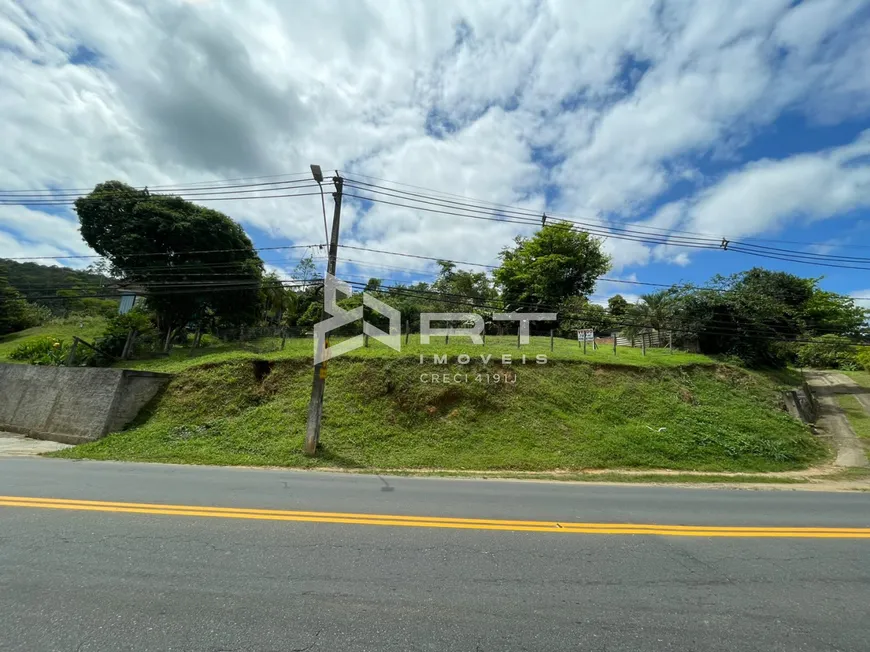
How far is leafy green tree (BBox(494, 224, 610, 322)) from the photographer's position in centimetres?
3597

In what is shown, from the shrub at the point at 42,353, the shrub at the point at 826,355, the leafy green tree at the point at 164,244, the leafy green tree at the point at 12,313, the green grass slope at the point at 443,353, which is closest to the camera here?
the green grass slope at the point at 443,353

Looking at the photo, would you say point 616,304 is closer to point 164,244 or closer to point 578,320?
point 578,320

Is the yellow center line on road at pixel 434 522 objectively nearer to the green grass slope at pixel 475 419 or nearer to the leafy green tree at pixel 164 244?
the green grass slope at pixel 475 419

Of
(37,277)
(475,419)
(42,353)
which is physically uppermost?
(37,277)

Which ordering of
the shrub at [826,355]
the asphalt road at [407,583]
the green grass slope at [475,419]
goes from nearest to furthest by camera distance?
1. the asphalt road at [407,583]
2. the green grass slope at [475,419]
3. the shrub at [826,355]

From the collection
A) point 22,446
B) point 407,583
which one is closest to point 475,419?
point 407,583

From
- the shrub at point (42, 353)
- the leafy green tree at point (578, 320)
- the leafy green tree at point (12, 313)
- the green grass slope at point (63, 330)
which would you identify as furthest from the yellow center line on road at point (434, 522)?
the leafy green tree at point (12, 313)

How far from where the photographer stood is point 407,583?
10.6 feet

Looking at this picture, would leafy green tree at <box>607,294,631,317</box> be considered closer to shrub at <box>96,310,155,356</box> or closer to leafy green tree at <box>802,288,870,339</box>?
leafy green tree at <box>802,288,870,339</box>

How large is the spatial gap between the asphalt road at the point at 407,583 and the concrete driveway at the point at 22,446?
7048 millimetres

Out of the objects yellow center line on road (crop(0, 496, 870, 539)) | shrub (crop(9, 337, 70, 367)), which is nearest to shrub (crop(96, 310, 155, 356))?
shrub (crop(9, 337, 70, 367))

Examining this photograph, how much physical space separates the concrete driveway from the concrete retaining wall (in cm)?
28

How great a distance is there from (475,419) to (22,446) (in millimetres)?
13847

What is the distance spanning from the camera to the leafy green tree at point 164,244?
73.8 feet
